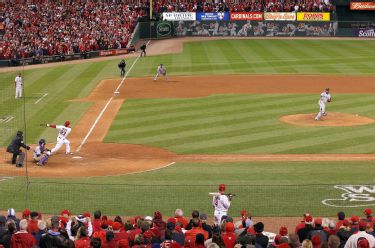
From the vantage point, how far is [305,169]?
2606 centimetres

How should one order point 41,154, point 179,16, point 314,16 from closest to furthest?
point 41,154, point 314,16, point 179,16

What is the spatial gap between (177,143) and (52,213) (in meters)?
11.2

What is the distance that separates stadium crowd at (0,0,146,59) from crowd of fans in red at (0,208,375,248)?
150 feet

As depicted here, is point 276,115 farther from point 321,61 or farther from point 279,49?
→ point 279,49

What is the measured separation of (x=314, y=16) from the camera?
77500 millimetres

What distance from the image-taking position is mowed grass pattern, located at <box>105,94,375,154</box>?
99.9 feet

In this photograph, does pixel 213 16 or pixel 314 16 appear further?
pixel 213 16

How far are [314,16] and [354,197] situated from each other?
5784 centimetres

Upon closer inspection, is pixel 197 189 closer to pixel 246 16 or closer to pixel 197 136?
pixel 197 136

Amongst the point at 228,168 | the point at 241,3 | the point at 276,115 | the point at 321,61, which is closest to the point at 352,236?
the point at 228,168

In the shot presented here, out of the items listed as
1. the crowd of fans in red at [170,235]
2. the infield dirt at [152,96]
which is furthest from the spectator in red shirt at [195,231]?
the infield dirt at [152,96]

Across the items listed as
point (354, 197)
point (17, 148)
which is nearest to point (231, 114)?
point (17, 148)

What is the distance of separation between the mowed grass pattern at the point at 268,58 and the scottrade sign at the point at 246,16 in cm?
405

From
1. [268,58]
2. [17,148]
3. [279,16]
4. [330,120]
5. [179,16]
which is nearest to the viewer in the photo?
[17,148]
